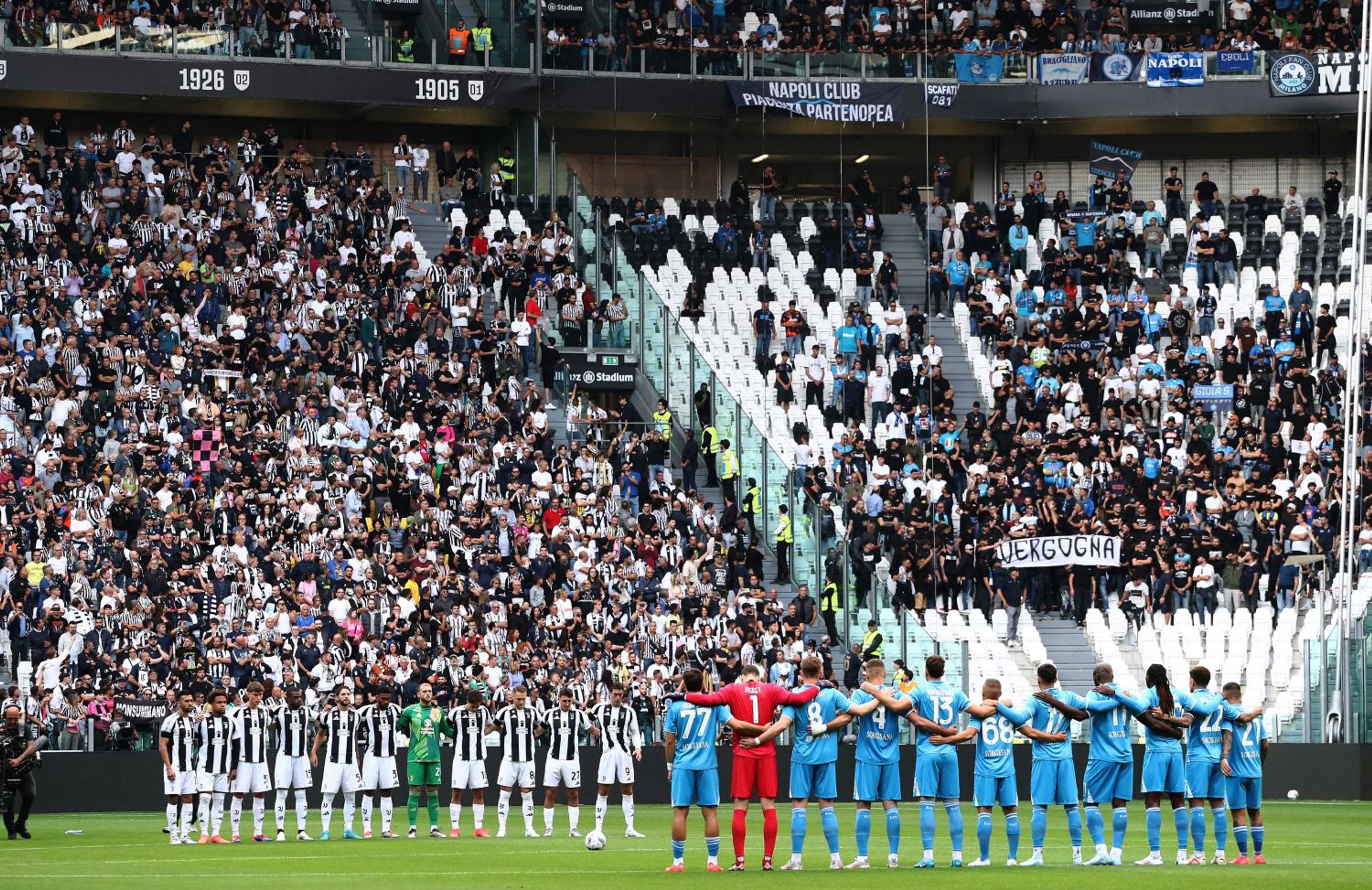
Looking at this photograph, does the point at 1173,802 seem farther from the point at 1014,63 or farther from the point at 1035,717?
the point at 1014,63

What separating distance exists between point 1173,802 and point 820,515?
61.8 feet

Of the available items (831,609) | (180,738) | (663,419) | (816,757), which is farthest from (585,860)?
(663,419)

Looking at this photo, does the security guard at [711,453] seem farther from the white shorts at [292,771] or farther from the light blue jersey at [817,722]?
the light blue jersey at [817,722]

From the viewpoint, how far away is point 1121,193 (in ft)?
171

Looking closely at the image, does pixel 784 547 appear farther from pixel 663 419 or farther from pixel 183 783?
pixel 183 783

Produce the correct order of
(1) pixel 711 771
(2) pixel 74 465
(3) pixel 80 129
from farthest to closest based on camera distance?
(3) pixel 80 129 → (2) pixel 74 465 → (1) pixel 711 771

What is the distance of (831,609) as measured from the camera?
4038 centimetres

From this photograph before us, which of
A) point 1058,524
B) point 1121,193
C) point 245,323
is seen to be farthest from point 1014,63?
point 245,323

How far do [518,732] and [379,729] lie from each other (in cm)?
177

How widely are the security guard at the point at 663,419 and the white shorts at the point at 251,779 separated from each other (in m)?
17.7

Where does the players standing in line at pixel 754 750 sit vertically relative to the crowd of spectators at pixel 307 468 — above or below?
below

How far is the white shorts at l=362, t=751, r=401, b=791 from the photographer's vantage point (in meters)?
28.7

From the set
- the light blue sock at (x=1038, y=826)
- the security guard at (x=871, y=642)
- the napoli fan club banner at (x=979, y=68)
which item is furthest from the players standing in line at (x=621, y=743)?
the napoli fan club banner at (x=979, y=68)

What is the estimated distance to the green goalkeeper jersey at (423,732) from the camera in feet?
93.4
